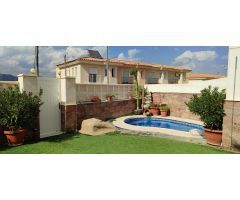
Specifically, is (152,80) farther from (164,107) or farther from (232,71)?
(232,71)

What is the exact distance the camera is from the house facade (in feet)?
75.9

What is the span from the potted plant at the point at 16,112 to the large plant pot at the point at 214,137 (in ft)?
27.9

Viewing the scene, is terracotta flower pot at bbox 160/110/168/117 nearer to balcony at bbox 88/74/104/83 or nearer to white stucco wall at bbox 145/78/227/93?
white stucco wall at bbox 145/78/227/93

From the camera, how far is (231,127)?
8.59 m

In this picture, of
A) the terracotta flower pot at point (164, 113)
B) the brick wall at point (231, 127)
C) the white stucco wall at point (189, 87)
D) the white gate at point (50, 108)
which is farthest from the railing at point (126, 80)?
the brick wall at point (231, 127)

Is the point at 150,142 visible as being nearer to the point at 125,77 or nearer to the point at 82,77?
the point at 82,77

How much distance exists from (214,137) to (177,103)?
820 cm

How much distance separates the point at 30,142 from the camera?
30.1 feet

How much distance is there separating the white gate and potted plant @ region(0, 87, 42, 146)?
1.29 meters

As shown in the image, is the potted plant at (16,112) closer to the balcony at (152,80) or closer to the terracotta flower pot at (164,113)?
the terracotta flower pot at (164,113)

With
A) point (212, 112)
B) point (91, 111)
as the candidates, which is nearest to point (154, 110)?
point (91, 111)

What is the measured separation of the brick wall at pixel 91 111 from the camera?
11164mm

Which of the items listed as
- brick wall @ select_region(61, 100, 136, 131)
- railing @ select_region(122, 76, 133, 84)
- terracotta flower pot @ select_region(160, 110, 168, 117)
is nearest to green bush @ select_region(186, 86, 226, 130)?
brick wall @ select_region(61, 100, 136, 131)
